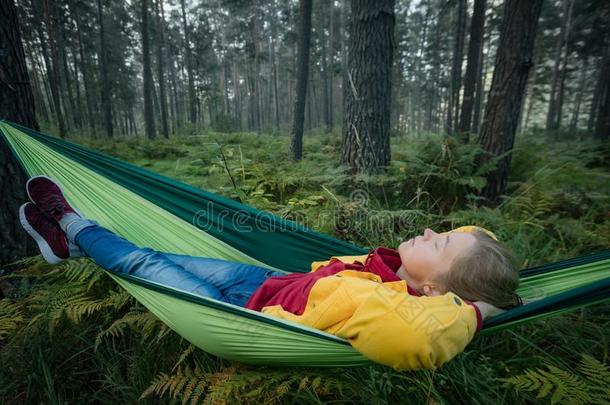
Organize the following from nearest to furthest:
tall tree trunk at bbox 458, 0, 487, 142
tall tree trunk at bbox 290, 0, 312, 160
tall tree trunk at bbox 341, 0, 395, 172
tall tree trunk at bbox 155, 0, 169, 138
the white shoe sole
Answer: the white shoe sole, tall tree trunk at bbox 341, 0, 395, 172, tall tree trunk at bbox 290, 0, 312, 160, tall tree trunk at bbox 458, 0, 487, 142, tall tree trunk at bbox 155, 0, 169, 138

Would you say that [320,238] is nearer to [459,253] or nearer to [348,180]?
[459,253]

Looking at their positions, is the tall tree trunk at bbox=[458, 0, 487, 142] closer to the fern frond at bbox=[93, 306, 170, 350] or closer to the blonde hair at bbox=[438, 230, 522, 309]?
the blonde hair at bbox=[438, 230, 522, 309]

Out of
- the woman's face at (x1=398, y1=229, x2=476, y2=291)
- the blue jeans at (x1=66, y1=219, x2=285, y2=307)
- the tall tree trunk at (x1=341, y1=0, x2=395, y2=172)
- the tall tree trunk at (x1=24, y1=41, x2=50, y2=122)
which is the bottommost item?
the blue jeans at (x1=66, y1=219, x2=285, y2=307)

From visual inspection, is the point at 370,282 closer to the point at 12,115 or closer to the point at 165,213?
the point at 165,213

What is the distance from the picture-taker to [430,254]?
45.8 inches

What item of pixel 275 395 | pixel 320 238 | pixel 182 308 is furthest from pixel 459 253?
pixel 182 308

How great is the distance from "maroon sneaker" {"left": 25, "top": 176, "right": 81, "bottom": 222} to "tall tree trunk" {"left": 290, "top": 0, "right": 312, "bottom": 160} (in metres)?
3.86

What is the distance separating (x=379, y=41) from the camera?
2.80m

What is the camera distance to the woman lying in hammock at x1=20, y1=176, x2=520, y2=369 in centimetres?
88

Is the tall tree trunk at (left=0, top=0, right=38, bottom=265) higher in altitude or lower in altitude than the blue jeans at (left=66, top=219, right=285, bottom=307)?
higher


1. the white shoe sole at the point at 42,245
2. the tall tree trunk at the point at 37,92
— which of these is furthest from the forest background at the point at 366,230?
the tall tree trunk at the point at 37,92

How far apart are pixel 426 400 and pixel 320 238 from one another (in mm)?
808

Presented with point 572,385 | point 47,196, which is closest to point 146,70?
point 47,196

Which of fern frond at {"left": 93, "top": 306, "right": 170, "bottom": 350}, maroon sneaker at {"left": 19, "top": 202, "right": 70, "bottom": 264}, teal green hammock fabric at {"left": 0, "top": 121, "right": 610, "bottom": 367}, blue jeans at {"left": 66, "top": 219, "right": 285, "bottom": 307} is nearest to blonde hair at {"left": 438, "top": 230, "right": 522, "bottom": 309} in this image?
teal green hammock fabric at {"left": 0, "top": 121, "right": 610, "bottom": 367}
